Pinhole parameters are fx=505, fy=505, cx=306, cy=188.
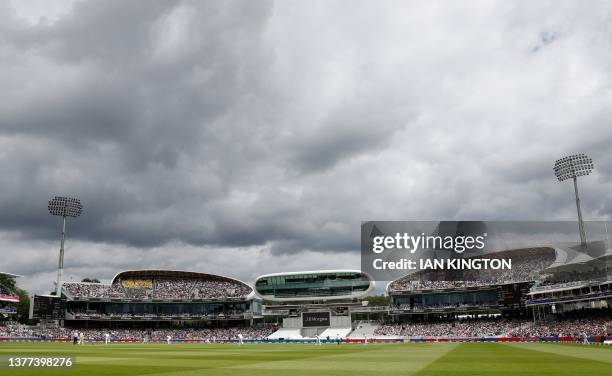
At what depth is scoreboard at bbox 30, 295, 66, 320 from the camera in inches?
3447

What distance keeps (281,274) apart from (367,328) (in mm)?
19939

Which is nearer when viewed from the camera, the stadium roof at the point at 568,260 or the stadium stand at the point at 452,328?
the stadium roof at the point at 568,260

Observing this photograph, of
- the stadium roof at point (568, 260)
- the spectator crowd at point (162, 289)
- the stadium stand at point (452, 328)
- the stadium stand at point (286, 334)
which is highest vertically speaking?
the stadium roof at point (568, 260)

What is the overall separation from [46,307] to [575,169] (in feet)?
302

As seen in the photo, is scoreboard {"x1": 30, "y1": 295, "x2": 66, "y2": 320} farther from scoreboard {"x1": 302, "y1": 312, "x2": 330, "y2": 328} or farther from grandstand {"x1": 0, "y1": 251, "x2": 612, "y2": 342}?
scoreboard {"x1": 302, "y1": 312, "x2": 330, "y2": 328}

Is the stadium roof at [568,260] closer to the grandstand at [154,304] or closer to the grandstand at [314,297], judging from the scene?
the grandstand at [314,297]

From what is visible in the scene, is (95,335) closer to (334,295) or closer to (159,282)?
(159,282)

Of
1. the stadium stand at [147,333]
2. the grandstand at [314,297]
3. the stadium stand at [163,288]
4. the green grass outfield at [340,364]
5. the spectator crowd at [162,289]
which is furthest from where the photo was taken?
the stadium stand at [163,288]

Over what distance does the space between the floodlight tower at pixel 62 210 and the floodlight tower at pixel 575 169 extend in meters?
87.2

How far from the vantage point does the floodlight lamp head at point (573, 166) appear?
79.8m

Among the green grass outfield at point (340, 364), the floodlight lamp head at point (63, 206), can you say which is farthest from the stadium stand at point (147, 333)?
the green grass outfield at point (340, 364)

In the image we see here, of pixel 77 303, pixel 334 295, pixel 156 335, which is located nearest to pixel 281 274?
pixel 334 295

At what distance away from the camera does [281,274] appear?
100 metres

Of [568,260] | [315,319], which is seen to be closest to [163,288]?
[315,319]
